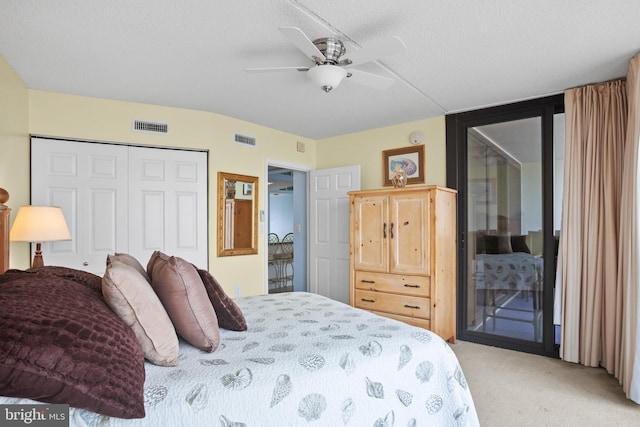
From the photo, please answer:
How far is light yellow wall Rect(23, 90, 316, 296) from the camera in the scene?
3205 mm

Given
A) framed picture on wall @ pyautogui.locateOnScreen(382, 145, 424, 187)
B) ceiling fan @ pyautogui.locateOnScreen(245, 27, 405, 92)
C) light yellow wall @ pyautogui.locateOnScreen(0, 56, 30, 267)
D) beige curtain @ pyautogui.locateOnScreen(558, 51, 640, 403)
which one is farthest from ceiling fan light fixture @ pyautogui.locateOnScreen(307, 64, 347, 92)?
light yellow wall @ pyautogui.locateOnScreen(0, 56, 30, 267)

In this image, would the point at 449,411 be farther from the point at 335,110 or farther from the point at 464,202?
the point at 335,110

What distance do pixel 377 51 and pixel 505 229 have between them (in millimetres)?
2516

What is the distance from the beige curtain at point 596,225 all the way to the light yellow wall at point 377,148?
1.21 metres

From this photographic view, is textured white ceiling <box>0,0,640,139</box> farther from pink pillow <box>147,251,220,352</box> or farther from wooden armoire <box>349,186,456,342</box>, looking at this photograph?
pink pillow <box>147,251,220,352</box>

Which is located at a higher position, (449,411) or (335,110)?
(335,110)

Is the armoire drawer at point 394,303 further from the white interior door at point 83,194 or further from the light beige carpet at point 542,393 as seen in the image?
the white interior door at point 83,194

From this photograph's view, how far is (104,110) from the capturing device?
3.39 m

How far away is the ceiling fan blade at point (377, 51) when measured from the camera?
1.88 metres

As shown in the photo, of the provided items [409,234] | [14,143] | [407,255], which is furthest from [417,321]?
[14,143]

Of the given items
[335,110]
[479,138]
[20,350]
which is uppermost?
[335,110]

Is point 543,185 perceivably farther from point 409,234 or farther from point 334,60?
point 334,60

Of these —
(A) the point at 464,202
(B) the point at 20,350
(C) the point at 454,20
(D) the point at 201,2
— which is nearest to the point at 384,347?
(B) the point at 20,350

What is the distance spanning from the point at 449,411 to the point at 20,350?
1.61 m
